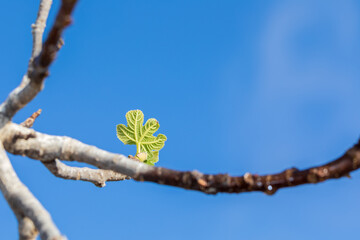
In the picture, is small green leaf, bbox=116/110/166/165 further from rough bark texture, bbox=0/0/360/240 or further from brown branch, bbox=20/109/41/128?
rough bark texture, bbox=0/0/360/240

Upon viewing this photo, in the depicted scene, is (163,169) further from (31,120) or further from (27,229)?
(31,120)

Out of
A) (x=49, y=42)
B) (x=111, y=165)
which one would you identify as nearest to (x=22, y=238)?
(x=111, y=165)

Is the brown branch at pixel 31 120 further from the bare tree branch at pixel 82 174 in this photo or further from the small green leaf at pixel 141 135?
the small green leaf at pixel 141 135

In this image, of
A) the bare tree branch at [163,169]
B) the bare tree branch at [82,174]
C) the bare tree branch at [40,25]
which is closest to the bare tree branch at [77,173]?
the bare tree branch at [82,174]

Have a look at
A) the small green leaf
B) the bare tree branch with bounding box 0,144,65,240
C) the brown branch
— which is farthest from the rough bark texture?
the small green leaf

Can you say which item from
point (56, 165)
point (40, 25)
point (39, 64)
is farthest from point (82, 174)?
point (39, 64)

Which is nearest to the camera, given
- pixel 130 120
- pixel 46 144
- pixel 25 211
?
pixel 25 211

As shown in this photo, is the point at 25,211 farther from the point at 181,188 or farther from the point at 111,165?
the point at 181,188
